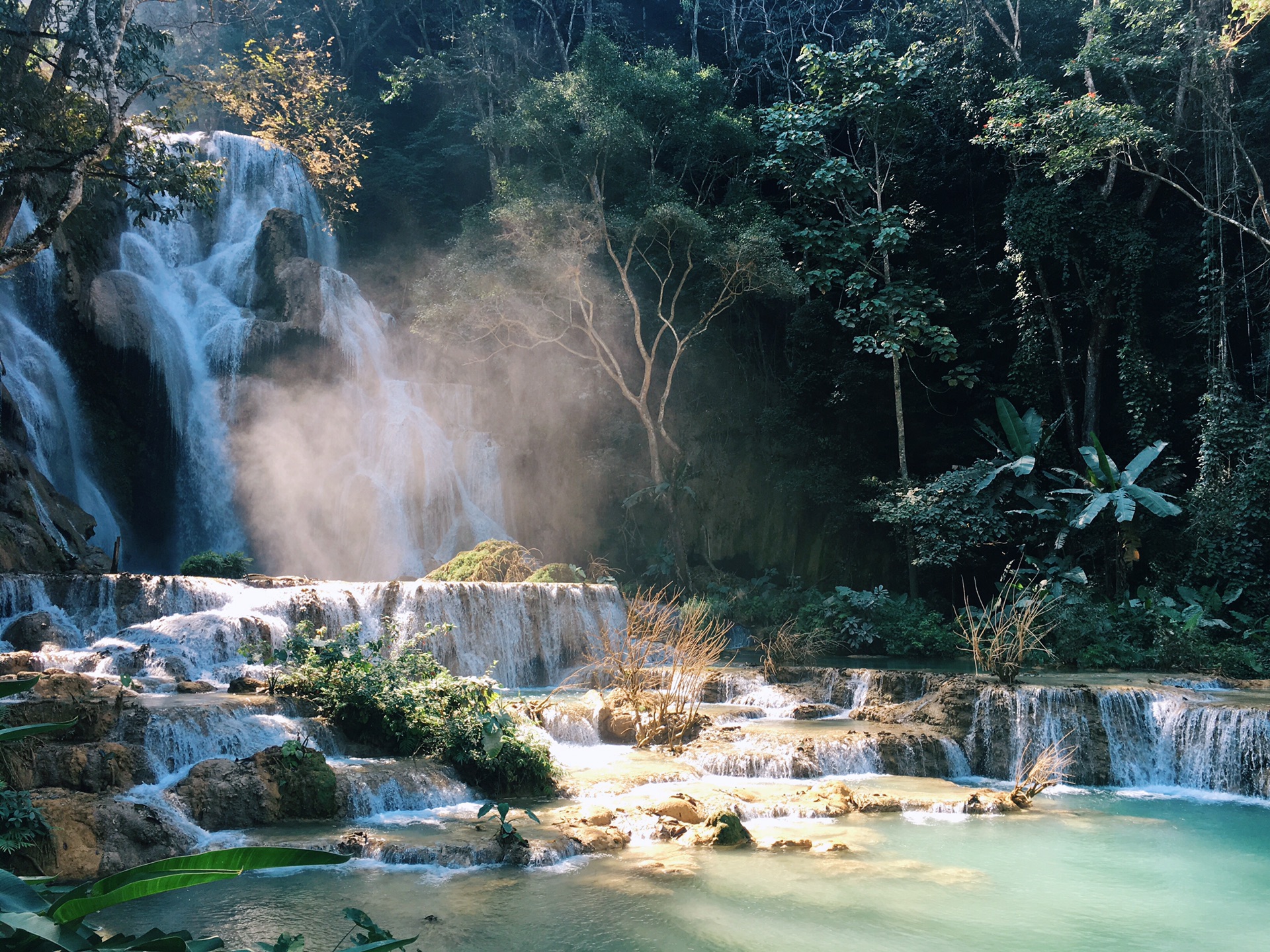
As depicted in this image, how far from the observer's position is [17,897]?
1.38 m

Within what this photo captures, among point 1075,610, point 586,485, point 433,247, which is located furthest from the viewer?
point 433,247

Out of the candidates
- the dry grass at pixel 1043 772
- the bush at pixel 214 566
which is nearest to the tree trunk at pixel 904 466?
the dry grass at pixel 1043 772

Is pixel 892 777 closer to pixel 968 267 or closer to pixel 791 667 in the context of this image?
pixel 791 667

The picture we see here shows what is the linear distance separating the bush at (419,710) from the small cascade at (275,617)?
1.36m

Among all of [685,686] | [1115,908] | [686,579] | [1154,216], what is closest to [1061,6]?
[1154,216]

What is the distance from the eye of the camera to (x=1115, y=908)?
18.8 ft

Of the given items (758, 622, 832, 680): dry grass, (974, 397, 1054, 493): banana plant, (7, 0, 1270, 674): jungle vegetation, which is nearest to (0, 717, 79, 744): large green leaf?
(7, 0, 1270, 674): jungle vegetation

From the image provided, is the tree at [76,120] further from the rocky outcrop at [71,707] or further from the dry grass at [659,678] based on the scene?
the dry grass at [659,678]

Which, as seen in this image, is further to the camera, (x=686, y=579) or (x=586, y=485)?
(x=586, y=485)

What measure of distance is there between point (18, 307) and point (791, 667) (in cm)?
1519

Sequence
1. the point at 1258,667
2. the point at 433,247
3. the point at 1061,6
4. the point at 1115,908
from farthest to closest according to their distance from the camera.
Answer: the point at 433,247 → the point at 1061,6 → the point at 1258,667 → the point at 1115,908

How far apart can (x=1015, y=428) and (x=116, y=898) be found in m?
16.9

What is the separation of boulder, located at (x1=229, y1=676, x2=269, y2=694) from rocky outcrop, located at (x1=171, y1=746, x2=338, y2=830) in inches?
69.9

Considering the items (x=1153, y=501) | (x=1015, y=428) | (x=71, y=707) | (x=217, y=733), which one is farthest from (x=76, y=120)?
(x=1153, y=501)
